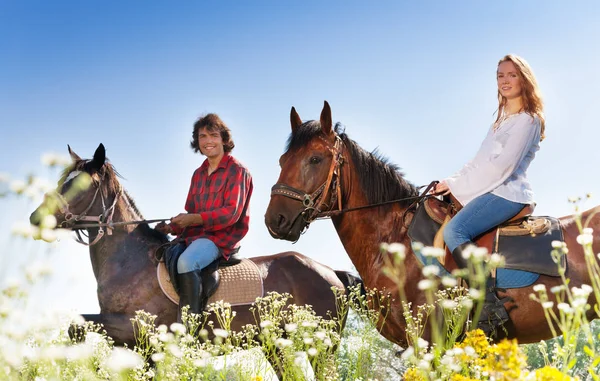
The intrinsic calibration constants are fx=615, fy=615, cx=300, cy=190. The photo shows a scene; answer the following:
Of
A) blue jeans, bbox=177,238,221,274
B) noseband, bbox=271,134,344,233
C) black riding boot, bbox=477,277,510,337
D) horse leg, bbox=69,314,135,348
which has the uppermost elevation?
noseband, bbox=271,134,344,233

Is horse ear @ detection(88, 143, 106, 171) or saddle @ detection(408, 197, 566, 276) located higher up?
horse ear @ detection(88, 143, 106, 171)

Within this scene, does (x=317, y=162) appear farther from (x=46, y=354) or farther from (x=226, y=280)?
(x=46, y=354)

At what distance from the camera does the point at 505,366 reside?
8.50 ft

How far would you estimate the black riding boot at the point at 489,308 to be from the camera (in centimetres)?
550

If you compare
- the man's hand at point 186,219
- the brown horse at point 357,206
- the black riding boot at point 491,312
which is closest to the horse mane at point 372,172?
the brown horse at point 357,206

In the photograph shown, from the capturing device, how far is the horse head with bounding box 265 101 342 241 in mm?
6062

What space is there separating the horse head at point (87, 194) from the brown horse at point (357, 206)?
9.61 ft

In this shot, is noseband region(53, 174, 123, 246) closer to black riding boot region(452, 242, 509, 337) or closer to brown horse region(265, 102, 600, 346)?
brown horse region(265, 102, 600, 346)

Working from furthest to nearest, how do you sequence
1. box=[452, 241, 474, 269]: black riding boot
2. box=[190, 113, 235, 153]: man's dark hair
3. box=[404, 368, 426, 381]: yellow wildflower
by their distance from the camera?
box=[190, 113, 235, 153]: man's dark hair → box=[452, 241, 474, 269]: black riding boot → box=[404, 368, 426, 381]: yellow wildflower

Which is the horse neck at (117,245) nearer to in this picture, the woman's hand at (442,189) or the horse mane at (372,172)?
the horse mane at (372,172)

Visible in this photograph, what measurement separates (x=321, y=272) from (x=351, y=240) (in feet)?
8.81

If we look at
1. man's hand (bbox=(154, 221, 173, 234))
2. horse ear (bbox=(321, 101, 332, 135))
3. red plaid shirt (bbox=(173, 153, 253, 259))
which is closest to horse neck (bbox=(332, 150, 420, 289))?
horse ear (bbox=(321, 101, 332, 135))

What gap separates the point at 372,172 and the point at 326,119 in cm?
73

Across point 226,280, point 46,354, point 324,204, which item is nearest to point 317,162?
point 324,204
